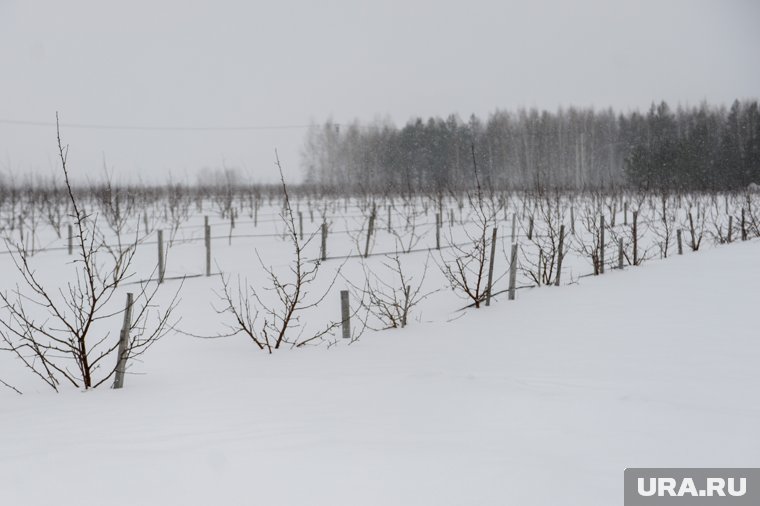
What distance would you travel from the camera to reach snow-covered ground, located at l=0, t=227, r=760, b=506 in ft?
8.33

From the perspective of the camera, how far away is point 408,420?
3381mm

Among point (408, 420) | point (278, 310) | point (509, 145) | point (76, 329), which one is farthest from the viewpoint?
point (509, 145)

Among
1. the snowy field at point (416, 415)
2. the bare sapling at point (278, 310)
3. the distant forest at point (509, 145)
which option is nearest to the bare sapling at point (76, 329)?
the snowy field at point (416, 415)

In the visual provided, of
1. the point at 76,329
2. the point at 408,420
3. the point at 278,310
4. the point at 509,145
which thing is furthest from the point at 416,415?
the point at 509,145

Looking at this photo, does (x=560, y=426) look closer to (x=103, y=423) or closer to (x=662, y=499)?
(x=662, y=499)

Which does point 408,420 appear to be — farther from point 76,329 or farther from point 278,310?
point 278,310

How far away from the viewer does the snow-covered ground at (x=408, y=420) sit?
2.54 m

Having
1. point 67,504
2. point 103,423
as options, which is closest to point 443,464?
point 67,504

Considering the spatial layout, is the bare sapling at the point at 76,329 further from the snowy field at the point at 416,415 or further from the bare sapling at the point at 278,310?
the bare sapling at the point at 278,310

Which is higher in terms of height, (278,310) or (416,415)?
(416,415)

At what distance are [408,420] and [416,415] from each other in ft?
0.36

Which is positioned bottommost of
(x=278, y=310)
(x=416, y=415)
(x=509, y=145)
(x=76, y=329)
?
(x=278, y=310)

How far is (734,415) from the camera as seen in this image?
10.8 ft

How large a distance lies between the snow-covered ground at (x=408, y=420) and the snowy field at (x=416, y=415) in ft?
0.04
